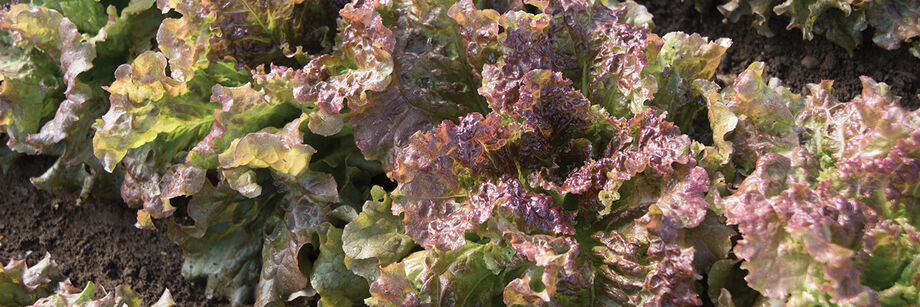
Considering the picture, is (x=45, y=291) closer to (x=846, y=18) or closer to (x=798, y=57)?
(x=798, y=57)

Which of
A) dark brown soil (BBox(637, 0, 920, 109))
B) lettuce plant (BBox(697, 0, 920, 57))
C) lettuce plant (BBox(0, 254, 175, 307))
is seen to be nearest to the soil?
dark brown soil (BBox(637, 0, 920, 109))

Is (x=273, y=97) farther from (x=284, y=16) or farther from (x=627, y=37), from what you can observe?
(x=627, y=37)

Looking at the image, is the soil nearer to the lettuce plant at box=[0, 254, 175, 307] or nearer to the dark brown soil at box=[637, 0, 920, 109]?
the dark brown soil at box=[637, 0, 920, 109]

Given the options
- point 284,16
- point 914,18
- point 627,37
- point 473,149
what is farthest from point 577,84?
point 914,18

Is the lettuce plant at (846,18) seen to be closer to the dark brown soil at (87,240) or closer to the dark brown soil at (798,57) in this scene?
the dark brown soil at (798,57)

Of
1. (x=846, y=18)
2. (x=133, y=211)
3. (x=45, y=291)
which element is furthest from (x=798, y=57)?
(x=45, y=291)

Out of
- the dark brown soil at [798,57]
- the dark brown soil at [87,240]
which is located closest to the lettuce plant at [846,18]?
the dark brown soil at [798,57]
